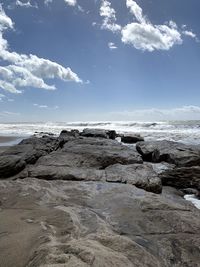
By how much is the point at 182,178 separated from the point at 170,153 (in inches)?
109

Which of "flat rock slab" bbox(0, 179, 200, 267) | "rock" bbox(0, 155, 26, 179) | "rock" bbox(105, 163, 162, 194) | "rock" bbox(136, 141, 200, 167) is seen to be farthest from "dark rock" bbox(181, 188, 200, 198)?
"rock" bbox(0, 155, 26, 179)

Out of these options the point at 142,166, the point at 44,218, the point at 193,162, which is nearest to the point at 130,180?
the point at 142,166

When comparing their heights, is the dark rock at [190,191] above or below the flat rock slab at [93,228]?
below

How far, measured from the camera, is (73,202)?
4246 mm

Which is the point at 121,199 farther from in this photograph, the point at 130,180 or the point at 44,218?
the point at 130,180

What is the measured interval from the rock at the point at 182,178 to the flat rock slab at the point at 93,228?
2.71 meters

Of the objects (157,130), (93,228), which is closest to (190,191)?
(93,228)

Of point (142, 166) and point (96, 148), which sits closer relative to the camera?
point (142, 166)

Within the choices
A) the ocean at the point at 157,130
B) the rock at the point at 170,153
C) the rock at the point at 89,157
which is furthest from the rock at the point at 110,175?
the ocean at the point at 157,130

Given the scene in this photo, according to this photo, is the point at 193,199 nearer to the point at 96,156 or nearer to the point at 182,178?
the point at 182,178

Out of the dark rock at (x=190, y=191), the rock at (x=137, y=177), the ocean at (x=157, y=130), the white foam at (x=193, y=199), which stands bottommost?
the ocean at (x=157, y=130)

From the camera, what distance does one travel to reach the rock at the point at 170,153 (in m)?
9.26

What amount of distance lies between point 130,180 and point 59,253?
11.8 feet

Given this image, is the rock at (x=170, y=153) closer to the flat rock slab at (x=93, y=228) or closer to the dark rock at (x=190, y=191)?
the dark rock at (x=190, y=191)
